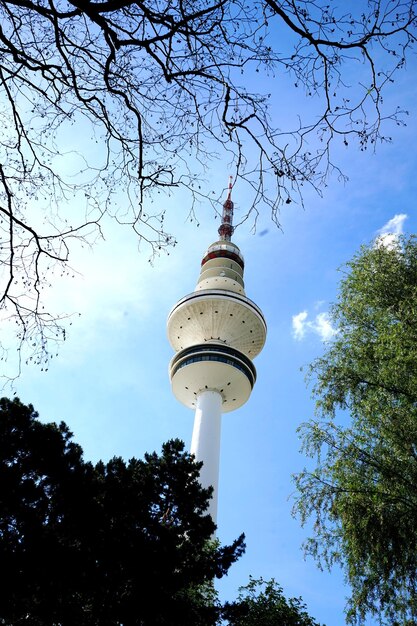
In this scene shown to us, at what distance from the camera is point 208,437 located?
43.4m

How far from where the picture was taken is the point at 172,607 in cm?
1209

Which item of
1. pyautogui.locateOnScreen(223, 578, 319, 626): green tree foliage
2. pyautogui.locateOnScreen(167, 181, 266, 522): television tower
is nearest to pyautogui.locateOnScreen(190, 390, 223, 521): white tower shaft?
pyautogui.locateOnScreen(167, 181, 266, 522): television tower

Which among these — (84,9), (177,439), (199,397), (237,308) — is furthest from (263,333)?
(84,9)

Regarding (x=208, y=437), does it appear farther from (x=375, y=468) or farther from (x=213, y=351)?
(x=375, y=468)

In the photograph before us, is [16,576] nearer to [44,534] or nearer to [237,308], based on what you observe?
[44,534]

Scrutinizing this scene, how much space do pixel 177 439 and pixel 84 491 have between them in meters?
4.52

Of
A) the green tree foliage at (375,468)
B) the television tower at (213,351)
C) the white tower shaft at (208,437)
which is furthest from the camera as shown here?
the television tower at (213,351)

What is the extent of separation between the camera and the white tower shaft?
40.8 m

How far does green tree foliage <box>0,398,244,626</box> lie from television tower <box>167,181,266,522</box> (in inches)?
1059

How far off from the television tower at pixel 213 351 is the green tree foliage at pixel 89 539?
88.3 feet

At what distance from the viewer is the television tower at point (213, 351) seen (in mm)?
44522

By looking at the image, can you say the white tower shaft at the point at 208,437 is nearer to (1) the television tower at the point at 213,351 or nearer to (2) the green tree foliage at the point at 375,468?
(1) the television tower at the point at 213,351

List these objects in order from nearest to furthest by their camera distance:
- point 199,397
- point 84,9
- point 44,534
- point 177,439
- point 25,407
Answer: point 84,9, point 44,534, point 25,407, point 177,439, point 199,397

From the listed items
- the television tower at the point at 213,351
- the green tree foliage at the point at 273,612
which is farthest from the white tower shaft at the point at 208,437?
the green tree foliage at the point at 273,612
